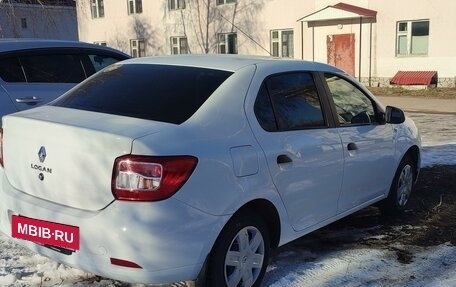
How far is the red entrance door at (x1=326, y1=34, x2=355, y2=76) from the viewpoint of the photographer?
21750mm

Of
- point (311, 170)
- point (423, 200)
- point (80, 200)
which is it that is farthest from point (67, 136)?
point (423, 200)

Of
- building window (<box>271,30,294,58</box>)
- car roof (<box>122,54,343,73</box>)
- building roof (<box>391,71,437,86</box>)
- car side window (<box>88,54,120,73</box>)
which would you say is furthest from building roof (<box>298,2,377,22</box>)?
car roof (<box>122,54,343,73</box>)

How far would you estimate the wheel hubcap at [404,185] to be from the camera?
5266 mm

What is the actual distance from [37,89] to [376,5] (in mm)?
17602

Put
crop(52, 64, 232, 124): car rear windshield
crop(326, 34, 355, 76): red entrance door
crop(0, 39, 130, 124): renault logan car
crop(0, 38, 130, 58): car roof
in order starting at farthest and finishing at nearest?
crop(326, 34, 355, 76): red entrance door
crop(0, 38, 130, 58): car roof
crop(0, 39, 130, 124): renault logan car
crop(52, 64, 232, 124): car rear windshield

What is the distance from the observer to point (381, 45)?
2088cm

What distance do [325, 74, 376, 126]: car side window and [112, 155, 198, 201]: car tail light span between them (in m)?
1.83

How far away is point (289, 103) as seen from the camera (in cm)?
383

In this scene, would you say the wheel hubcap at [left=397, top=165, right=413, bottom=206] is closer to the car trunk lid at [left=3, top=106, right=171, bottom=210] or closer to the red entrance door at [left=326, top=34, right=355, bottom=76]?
the car trunk lid at [left=3, top=106, right=171, bottom=210]

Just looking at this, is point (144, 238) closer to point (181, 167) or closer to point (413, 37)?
point (181, 167)

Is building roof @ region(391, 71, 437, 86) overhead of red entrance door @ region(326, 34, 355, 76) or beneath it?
beneath

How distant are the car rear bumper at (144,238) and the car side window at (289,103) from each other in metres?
0.85

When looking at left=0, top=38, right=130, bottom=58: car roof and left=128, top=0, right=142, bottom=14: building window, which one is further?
left=128, top=0, right=142, bottom=14: building window

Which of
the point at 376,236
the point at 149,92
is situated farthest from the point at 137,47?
the point at 149,92
